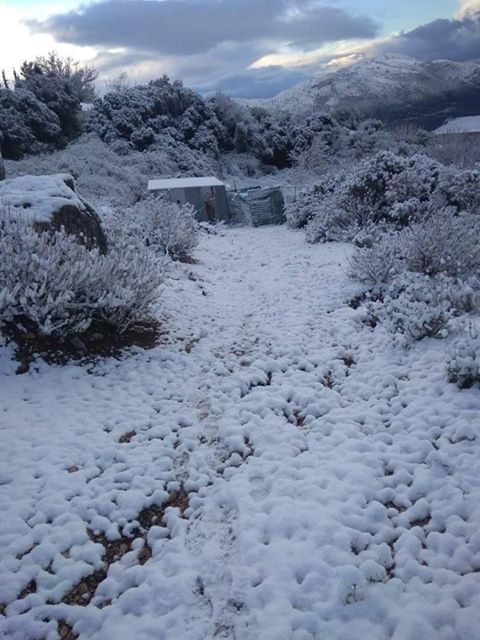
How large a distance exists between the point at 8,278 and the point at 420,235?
24.7 feet

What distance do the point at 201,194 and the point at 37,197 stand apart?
14.6 m

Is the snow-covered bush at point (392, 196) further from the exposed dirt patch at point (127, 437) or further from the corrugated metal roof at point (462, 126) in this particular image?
the corrugated metal roof at point (462, 126)

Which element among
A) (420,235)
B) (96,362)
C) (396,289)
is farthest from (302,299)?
(96,362)

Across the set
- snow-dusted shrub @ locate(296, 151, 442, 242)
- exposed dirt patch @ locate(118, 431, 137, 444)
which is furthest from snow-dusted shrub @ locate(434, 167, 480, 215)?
exposed dirt patch @ locate(118, 431, 137, 444)

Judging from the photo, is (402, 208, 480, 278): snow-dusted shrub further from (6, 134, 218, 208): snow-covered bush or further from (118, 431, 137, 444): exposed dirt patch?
(6, 134, 218, 208): snow-covered bush

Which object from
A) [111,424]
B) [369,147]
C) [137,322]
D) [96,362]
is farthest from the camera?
[369,147]

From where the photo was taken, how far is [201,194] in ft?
70.1

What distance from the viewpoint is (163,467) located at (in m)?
4.22

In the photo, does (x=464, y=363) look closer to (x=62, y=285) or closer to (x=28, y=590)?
(x=28, y=590)

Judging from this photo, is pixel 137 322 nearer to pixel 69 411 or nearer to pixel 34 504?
pixel 69 411

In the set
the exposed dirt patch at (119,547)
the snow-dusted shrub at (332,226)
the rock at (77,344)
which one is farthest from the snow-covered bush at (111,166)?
the exposed dirt patch at (119,547)

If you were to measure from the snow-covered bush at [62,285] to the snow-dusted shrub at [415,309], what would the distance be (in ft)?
12.4

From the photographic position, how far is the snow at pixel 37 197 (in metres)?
7.12

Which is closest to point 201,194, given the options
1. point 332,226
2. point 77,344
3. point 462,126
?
point 332,226
